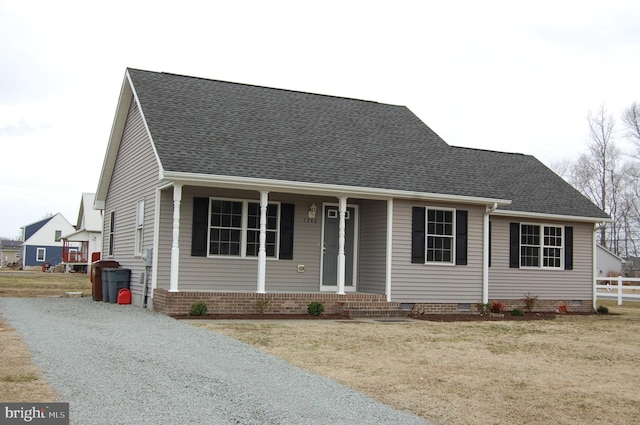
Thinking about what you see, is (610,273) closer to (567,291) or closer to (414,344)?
(567,291)

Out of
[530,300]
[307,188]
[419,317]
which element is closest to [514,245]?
[530,300]

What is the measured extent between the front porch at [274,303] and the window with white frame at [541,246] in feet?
16.9

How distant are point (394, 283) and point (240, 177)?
15.6ft

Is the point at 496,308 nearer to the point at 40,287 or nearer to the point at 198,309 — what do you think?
the point at 198,309

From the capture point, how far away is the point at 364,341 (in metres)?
11.0

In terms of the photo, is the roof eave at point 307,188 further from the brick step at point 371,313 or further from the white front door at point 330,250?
the brick step at point 371,313

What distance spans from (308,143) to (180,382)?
1033cm

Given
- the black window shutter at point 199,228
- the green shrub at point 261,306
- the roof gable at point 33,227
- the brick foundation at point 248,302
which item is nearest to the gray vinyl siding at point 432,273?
the brick foundation at point 248,302

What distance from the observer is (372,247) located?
16812 mm

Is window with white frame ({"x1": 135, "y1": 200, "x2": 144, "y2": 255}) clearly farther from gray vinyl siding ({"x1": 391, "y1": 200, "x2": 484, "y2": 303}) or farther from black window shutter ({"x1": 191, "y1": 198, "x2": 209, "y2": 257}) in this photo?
gray vinyl siding ({"x1": 391, "y1": 200, "x2": 484, "y2": 303})

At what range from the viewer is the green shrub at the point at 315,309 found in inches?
579

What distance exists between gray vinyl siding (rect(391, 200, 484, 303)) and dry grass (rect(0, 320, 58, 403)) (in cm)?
923

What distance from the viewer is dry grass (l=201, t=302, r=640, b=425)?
670 centimetres

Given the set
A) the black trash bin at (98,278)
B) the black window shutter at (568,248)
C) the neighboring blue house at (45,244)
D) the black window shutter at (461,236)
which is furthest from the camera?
the neighboring blue house at (45,244)
